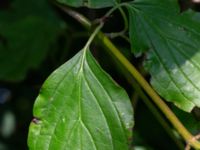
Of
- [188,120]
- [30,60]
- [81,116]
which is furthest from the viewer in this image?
[30,60]

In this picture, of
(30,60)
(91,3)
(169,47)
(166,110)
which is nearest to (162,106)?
(166,110)

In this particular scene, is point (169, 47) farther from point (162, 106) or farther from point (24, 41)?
point (24, 41)

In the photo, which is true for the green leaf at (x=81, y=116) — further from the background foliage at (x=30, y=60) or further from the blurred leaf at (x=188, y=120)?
the background foliage at (x=30, y=60)

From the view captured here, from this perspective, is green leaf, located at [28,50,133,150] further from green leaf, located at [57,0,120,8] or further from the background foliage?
the background foliage

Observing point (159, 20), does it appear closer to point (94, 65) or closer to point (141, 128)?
point (94, 65)

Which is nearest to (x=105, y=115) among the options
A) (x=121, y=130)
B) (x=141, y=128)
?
(x=121, y=130)
